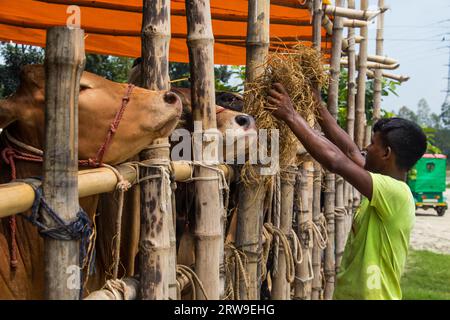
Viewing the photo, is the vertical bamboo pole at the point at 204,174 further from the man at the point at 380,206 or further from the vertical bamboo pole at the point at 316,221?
the vertical bamboo pole at the point at 316,221

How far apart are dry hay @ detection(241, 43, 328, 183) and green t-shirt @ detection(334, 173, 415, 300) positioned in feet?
2.56

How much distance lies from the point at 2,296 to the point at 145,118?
85cm

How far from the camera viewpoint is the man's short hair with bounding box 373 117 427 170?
9.89 ft

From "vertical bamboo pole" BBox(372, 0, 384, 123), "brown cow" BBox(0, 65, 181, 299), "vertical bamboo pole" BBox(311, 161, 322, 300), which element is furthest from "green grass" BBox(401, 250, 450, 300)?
Result: "brown cow" BBox(0, 65, 181, 299)

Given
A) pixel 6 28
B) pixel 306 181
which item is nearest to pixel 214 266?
pixel 306 181

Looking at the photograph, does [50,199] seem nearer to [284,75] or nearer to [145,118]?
[145,118]

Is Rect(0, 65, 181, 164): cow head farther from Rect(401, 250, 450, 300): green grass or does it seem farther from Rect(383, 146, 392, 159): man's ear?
Rect(401, 250, 450, 300): green grass

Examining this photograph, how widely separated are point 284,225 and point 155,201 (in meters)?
2.06

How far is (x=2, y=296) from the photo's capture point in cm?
249

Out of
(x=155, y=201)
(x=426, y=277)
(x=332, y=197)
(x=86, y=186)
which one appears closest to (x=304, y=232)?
(x=332, y=197)

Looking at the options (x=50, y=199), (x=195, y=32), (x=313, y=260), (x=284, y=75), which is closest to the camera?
(x=50, y=199)

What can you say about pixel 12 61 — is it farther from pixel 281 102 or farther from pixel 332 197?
pixel 281 102

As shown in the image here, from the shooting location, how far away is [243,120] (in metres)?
3.61

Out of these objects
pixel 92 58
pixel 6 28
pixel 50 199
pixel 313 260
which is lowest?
pixel 313 260
